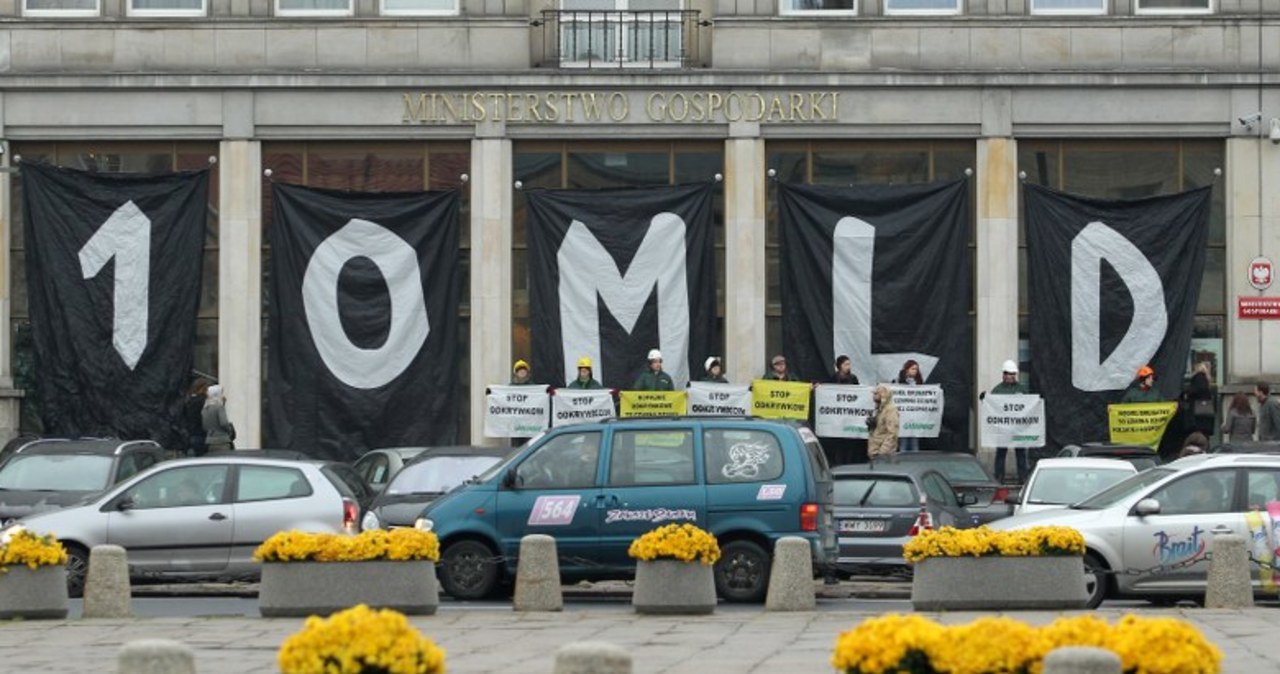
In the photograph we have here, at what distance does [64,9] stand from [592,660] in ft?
93.3

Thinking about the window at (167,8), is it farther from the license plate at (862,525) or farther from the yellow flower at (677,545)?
Answer: the yellow flower at (677,545)

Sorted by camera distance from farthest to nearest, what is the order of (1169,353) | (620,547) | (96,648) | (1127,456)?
(1169,353) < (1127,456) < (620,547) < (96,648)

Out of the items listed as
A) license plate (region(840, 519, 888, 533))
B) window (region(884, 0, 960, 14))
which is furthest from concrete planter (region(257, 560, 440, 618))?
window (region(884, 0, 960, 14))

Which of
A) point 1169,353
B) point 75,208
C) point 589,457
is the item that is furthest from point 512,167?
point 589,457

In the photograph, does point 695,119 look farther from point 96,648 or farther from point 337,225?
point 96,648

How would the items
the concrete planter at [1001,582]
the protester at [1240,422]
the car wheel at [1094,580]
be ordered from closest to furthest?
the concrete planter at [1001,582]
the car wheel at [1094,580]
the protester at [1240,422]

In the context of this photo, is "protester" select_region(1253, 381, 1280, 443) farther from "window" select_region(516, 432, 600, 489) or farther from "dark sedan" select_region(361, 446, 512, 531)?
"window" select_region(516, 432, 600, 489)

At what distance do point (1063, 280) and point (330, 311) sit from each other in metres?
10.4

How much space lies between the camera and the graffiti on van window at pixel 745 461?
25.1m

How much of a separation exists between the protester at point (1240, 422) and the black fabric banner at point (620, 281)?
734cm

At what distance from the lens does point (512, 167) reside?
130 ft

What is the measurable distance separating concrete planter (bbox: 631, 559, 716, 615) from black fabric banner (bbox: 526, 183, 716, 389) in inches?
598

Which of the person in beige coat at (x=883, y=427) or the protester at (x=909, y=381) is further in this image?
the protester at (x=909, y=381)

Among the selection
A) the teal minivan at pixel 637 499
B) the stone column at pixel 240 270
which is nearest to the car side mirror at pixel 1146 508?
the teal minivan at pixel 637 499
